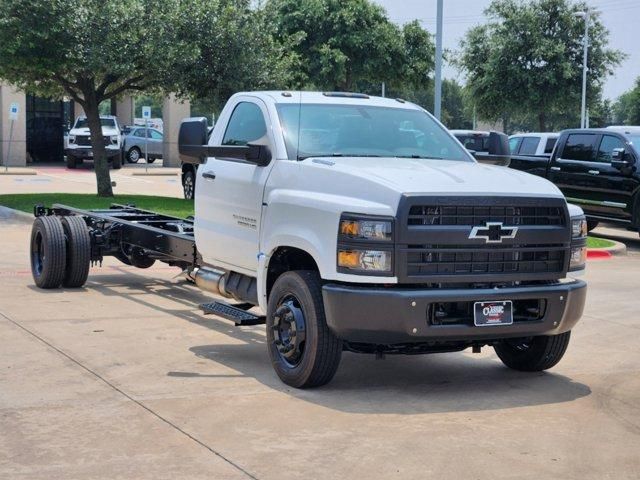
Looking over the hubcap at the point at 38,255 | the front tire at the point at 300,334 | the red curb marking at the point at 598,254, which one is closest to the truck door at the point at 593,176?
the red curb marking at the point at 598,254

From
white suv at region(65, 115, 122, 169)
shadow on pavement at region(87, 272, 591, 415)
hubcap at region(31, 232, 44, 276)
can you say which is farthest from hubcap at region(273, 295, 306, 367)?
white suv at region(65, 115, 122, 169)

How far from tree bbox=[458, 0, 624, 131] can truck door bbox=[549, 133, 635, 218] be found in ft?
88.2

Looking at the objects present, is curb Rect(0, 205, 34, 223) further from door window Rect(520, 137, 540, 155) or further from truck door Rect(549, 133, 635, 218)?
door window Rect(520, 137, 540, 155)

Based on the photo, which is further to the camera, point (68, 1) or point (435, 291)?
point (68, 1)

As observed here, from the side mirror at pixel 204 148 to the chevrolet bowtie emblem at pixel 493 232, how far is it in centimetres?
182

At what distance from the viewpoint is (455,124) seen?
382ft

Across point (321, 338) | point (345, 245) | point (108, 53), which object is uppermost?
point (108, 53)

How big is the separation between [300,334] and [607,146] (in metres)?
13.5

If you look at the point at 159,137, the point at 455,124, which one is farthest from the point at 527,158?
the point at 455,124

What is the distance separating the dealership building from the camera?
42.0 m

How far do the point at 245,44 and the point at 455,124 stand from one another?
94.6 meters

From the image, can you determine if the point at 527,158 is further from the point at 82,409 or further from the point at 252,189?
the point at 82,409

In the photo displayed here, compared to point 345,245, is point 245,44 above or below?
above

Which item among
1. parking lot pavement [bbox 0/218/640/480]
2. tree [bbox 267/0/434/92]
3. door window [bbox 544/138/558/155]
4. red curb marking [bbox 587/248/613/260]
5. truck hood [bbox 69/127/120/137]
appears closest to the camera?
parking lot pavement [bbox 0/218/640/480]
